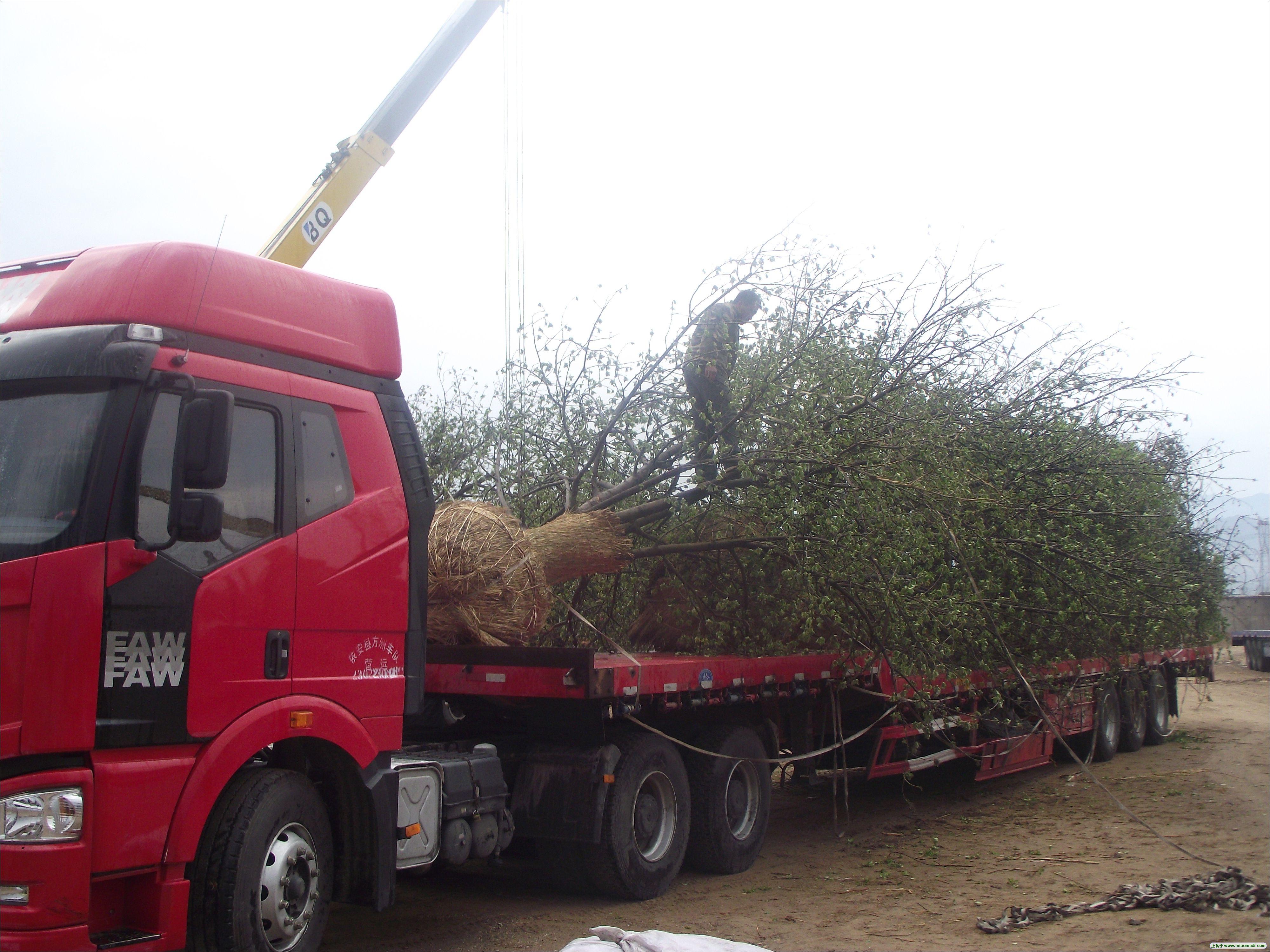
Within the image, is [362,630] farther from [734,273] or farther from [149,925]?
[734,273]

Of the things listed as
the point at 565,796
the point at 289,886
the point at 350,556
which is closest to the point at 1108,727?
the point at 565,796

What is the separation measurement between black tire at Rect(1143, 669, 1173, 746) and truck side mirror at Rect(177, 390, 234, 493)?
505 inches

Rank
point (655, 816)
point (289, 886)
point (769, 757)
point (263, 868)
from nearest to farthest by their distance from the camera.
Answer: point (263, 868) → point (289, 886) → point (655, 816) → point (769, 757)

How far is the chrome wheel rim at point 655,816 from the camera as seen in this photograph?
20.7 ft

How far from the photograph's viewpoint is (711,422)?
7434 millimetres

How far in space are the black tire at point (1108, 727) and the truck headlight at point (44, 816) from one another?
1107cm

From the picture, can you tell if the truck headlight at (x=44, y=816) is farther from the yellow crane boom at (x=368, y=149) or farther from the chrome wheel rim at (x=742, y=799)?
the yellow crane boom at (x=368, y=149)

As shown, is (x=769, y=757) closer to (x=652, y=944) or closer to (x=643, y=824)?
(x=643, y=824)

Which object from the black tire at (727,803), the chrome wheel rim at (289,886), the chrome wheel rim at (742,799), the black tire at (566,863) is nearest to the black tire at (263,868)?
the chrome wheel rim at (289,886)

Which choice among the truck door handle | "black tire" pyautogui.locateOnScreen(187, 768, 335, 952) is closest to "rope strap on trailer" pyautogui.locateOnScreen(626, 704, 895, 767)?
"black tire" pyautogui.locateOnScreen(187, 768, 335, 952)

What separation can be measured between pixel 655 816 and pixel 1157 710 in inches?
400

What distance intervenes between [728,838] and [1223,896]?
9.25 feet

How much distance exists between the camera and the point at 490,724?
6.38 metres

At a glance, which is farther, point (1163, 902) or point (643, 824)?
point (643, 824)
